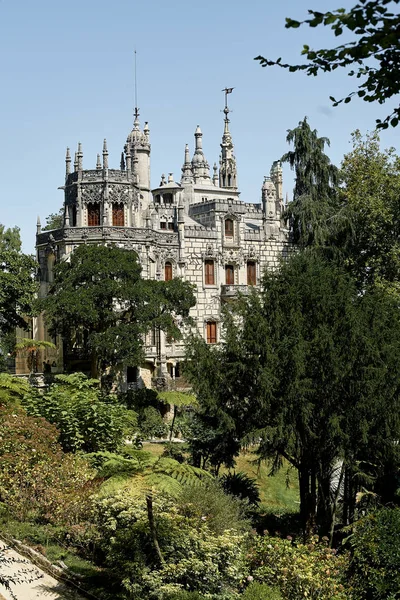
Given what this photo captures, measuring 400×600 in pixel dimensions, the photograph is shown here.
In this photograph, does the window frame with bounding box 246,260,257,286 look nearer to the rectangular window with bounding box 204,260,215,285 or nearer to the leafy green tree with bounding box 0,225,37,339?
the rectangular window with bounding box 204,260,215,285

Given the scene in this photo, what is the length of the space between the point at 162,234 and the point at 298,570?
39.8 metres

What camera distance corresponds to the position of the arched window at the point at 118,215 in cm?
5212

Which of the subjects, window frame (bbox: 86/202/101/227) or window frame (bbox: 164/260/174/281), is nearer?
window frame (bbox: 86/202/101/227)

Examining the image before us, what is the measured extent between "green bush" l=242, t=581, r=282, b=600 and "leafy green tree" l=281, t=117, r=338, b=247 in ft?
129

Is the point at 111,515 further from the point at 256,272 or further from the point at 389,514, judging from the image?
the point at 256,272

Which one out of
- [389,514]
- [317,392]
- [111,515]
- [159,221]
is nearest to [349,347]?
[317,392]

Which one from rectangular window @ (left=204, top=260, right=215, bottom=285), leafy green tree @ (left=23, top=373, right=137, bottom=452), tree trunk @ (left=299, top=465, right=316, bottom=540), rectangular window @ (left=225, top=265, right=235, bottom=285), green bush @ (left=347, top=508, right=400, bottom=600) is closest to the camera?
green bush @ (left=347, top=508, right=400, bottom=600)

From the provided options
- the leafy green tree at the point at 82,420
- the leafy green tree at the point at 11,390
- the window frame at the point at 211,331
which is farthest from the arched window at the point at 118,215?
the leafy green tree at the point at 82,420

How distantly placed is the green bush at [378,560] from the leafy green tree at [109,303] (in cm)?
2486

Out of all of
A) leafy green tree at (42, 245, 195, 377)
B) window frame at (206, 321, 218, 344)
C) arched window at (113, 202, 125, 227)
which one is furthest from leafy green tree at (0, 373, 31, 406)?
window frame at (206, 321, 218, 344)

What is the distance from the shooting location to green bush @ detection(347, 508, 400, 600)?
1742 cm

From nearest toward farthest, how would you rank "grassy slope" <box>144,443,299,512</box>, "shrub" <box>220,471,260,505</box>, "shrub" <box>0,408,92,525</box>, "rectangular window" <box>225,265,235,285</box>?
1. "shrub" <box>0,408,92,525</box>
2. "shrub" <box>220,471,260,505</box>
3. "grassy slope" <box>144,443,299,512</box>
4. "rectangular window" <box>225,265,235,285</box>

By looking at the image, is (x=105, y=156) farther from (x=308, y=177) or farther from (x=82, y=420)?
(x=82, y=420)

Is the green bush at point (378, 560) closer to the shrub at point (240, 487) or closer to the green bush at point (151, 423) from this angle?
the shrub at point (240, 487)
